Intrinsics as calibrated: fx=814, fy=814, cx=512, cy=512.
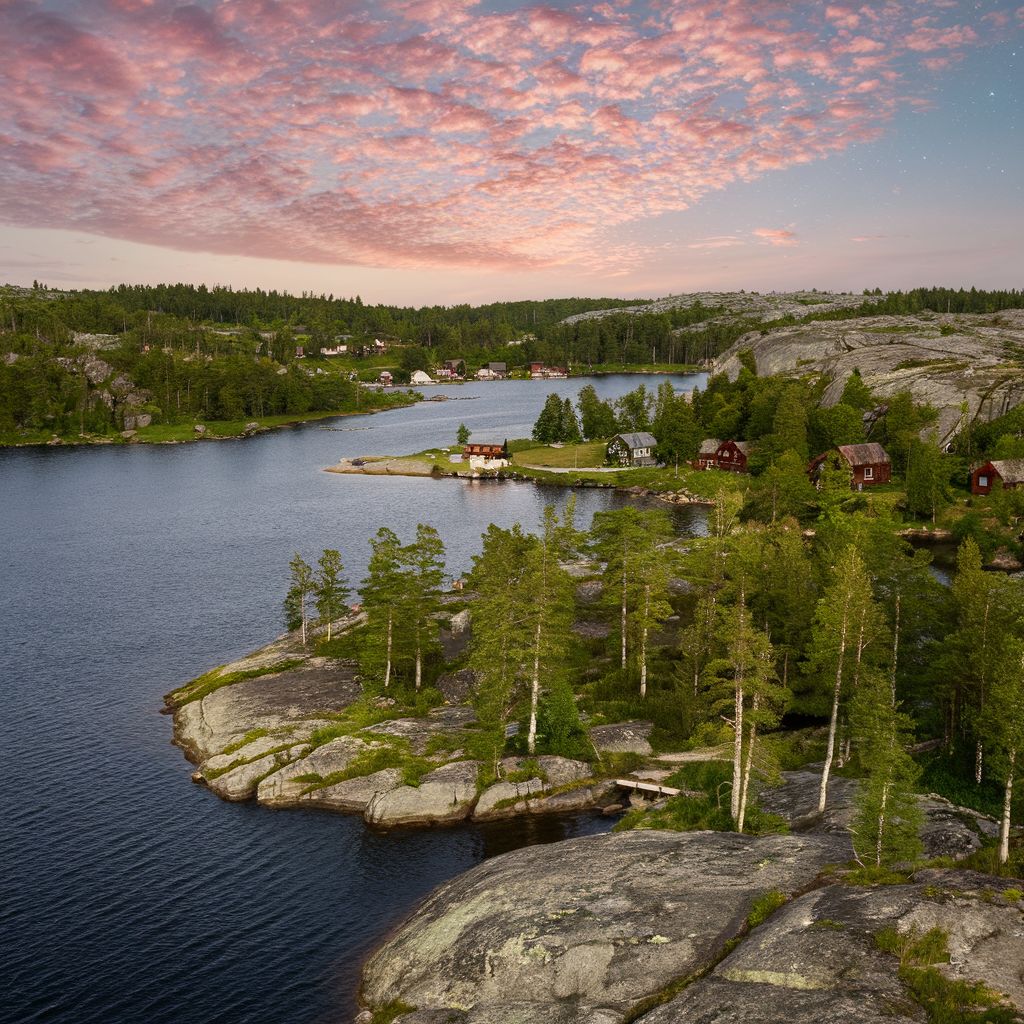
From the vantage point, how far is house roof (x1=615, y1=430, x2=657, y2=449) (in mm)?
175000

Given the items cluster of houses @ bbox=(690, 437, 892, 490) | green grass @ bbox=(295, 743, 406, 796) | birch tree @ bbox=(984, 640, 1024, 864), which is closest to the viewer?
birch tree @ bbox=(984, 640, 1024, 864)

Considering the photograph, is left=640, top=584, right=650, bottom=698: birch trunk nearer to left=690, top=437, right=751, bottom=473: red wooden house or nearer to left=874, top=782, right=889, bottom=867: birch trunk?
left=874, top=782, right=889, bottom=867: birch trunk

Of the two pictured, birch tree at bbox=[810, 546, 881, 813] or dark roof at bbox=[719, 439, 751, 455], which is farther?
dark roof at bbox=[719, 439, 751, 455]

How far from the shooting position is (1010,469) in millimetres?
A: 119938

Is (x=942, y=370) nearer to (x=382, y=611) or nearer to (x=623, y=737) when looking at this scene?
(x=623, y=737)

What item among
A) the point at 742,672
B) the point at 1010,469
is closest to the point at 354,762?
the point at 742,672

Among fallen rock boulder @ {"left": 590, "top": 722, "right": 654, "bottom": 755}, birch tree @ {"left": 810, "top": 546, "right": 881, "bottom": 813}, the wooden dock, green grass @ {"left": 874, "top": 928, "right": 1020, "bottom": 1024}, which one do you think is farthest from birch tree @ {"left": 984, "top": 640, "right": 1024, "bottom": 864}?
fallen rock boulder @ {"left": 590, "top": 722, "right": 654, "bottom": 755}

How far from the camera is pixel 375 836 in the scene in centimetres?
5056

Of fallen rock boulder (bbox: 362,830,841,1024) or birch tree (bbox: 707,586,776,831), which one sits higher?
birch tree (bbox: 707,586,776,831)

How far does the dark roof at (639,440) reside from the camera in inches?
6885

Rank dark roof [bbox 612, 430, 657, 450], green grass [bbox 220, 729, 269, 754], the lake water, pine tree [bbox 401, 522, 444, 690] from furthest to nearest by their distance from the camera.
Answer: dark roof [bbox 612, 430, 657, 450] < pine tree [bbox 401, 522, 444, 690] < green grass [bbox 220, 729, 269, 754] < the lake water

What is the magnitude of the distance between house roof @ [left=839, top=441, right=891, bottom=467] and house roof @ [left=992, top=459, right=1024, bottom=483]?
19.4 metres

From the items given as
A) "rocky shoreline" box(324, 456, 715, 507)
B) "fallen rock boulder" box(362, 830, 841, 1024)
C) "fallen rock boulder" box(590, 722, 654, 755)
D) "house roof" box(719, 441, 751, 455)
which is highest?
"house roof" box(719, 441, 751, 455)

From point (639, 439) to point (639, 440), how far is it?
35 cm
